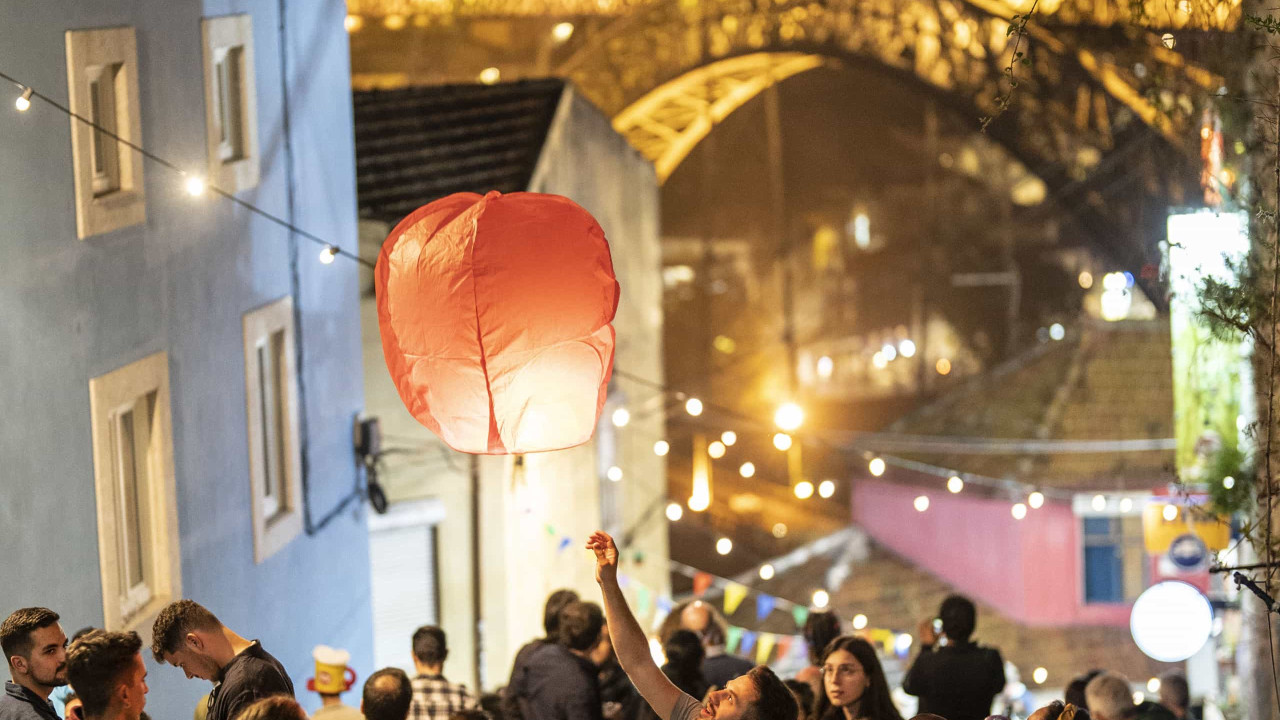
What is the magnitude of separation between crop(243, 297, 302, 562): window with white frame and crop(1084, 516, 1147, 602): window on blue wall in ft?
46.8

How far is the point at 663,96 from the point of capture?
2212 centimetres

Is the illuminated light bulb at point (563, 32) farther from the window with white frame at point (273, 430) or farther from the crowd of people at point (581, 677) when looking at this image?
the crowd of people at point (581, 677)

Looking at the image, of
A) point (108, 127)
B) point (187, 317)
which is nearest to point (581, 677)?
point (187, 317)

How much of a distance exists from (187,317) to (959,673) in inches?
153

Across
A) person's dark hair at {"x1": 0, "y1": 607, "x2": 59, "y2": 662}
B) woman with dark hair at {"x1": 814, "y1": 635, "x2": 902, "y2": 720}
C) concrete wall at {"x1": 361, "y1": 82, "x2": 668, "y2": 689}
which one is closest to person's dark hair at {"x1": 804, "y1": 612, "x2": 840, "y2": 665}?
woman with dark hair at {"x1": 814, "y1": 635, "x2": 902, "y2": 720}

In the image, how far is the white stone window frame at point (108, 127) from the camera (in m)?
6.03

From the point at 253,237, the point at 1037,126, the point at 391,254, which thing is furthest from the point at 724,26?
the point at 391,254

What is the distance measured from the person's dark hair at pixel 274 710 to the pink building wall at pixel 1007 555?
18894 millimetres

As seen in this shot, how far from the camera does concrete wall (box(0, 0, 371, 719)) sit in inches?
218

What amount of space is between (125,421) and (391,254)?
248cm

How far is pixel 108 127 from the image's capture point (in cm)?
657

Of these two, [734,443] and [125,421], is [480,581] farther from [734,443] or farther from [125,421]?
[734,443]

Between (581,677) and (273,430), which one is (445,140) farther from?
(581,677)

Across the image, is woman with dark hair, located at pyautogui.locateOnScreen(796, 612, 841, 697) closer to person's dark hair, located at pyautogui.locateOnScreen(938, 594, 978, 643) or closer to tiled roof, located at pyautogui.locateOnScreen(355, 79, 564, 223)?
person's dark hair, located at pyautogui.locateOnScreen(938, 594, 978, 643)
